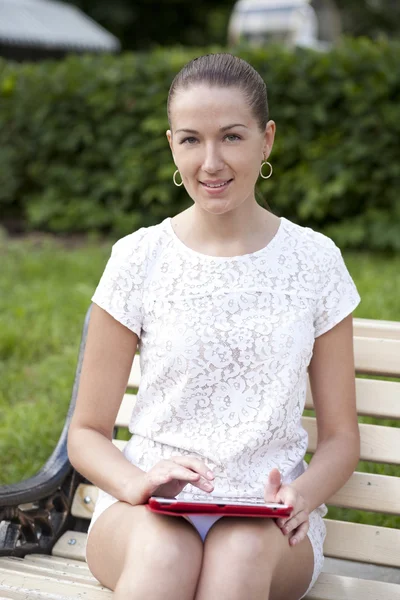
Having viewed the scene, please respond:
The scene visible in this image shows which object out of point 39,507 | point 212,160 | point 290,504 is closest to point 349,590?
point 290,504

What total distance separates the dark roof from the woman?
53.3 ft

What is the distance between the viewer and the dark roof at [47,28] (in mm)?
17828

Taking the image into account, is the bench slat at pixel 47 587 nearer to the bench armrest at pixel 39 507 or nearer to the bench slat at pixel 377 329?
the bench armrest at pixel 39 507

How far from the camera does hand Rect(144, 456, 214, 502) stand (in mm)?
1930

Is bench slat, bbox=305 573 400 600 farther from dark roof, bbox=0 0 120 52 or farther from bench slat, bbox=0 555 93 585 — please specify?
dark roof, bbox=0 0 120 52

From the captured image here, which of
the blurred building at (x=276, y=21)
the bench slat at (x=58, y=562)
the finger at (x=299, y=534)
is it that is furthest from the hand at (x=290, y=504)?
the blurred building at (x=276, y=21)

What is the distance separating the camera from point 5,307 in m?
6.03

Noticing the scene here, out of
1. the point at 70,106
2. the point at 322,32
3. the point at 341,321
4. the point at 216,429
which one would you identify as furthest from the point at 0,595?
the point at 322,32

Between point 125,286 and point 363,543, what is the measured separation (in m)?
0.99

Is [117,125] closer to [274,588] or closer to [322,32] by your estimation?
[274,588]

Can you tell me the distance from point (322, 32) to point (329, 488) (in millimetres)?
21030

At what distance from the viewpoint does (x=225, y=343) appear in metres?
2.18

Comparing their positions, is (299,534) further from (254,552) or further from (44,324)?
(44,324)

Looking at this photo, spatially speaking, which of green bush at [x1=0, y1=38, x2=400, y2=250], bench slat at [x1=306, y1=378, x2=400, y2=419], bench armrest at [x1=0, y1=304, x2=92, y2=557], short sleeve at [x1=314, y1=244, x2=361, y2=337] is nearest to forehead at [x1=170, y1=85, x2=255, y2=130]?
short sleeve at [x1=314, y1=244, x2=361, y2=337]
